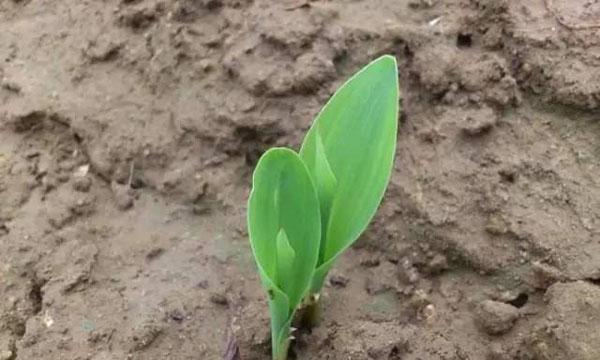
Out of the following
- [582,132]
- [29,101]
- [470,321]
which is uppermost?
[29,101]

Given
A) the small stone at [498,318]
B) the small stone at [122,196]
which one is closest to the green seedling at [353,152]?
the small stone at [498,318]

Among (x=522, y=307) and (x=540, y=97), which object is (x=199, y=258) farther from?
(x=540, y=97)

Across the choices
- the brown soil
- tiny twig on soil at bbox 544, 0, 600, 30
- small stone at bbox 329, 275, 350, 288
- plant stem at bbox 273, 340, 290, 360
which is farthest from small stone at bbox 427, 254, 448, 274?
tiny twig on soil at bbox 544, 0, 600, 30

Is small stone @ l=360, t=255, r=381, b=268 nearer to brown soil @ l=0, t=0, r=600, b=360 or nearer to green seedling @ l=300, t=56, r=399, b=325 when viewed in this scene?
brown soil @ l=0, t=0, r=600, b=360

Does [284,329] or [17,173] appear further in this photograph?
[17,173]

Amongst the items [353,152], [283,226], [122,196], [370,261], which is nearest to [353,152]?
[353,152]

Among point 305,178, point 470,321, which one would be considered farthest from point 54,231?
point 470,321

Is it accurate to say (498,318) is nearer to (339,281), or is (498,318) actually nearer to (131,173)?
(339,281)

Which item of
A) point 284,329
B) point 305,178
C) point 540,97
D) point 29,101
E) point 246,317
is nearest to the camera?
point 305,178

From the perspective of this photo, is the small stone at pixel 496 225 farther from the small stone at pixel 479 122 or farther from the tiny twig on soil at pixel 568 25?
the tiny twig on soil at pixel 568 25
